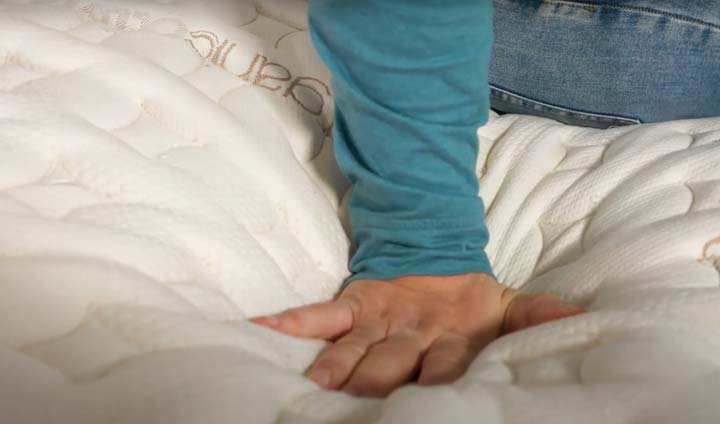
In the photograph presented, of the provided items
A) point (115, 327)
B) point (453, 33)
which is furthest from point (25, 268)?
point (453, 33)

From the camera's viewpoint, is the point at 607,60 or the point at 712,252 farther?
the point at 607,60

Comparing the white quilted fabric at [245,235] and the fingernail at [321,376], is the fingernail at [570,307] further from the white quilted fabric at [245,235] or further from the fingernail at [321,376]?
the fingernail at [321,376]

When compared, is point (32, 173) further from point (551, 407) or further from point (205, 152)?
point (551, 407)

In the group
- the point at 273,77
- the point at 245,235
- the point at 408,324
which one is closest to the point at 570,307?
the point at 408,324

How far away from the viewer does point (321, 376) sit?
0.46 metres

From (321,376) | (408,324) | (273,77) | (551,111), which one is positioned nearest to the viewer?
(321,376)

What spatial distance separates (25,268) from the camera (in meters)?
0.41

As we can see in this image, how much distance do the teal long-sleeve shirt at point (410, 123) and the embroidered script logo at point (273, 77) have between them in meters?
0.11

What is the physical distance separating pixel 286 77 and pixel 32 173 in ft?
1.05

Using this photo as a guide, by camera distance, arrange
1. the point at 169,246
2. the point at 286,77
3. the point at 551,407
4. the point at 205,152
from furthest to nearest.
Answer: the point at 286,77 → the point at 205,152 → the point at 169,246 → the point at 551,407

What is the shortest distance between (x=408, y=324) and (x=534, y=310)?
10 cm

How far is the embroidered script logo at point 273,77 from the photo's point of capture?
747mm

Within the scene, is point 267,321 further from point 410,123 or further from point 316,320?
point 410,123

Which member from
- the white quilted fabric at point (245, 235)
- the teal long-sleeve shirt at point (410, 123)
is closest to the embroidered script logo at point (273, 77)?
the white quilted fabric at point (245, 235)
